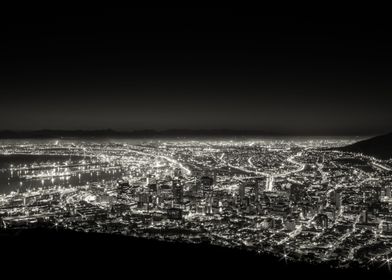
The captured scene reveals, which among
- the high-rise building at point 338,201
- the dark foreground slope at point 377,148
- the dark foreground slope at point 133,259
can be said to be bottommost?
the high-rise building at point 338,201

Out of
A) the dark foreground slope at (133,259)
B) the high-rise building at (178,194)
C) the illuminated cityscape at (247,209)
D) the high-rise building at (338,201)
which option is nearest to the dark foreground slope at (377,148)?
the illuminated cityscape at (247,209)

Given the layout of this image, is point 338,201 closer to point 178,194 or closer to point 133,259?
point 178,194

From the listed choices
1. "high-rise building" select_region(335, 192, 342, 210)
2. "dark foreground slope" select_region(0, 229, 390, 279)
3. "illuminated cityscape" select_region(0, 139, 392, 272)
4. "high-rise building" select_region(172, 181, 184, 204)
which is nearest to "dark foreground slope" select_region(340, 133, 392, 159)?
"illuminated cityscape" select_region(0, 139, 392, 272)

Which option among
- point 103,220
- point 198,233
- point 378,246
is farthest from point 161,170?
point 378,246

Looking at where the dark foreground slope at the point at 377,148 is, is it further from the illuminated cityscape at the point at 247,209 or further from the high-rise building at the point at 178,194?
the high-rise building at the point at 178,194

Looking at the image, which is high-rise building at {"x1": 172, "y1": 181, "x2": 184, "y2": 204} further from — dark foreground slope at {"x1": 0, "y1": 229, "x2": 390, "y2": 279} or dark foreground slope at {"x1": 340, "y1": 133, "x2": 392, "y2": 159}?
dark foreground slope at {"x1": 340, "y1": 133, "x2": 392, "y2": 159}

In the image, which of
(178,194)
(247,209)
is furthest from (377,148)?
(247,209)

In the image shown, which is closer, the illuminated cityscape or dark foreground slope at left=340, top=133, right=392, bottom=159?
the illuminated cityscape
